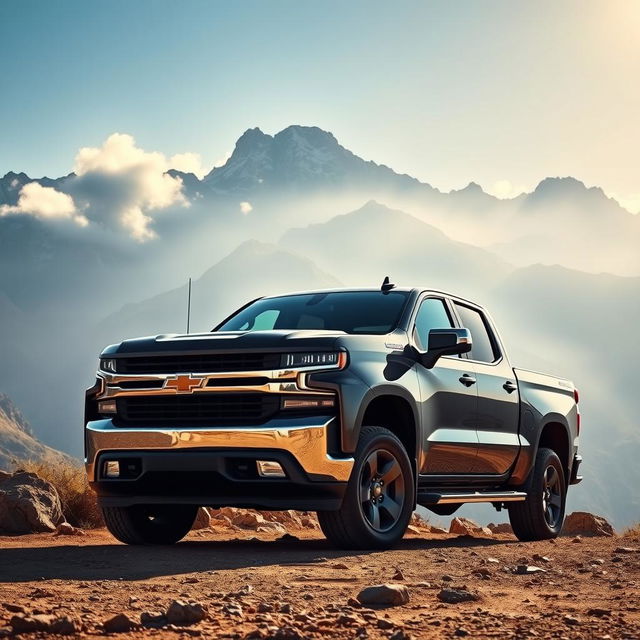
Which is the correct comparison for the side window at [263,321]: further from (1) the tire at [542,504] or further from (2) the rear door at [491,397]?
(1) the tire at [542,504]

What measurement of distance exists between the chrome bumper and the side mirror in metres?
1.33

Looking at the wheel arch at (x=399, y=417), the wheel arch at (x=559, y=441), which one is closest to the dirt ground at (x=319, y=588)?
the wheel arch at (x=399, y=417)

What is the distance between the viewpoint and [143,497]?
7.98 m

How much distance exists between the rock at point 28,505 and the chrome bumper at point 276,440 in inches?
141

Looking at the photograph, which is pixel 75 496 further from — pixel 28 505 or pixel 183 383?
pixel 183 383

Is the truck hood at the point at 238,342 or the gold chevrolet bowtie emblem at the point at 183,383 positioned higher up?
the truck hood at the point at 238,342

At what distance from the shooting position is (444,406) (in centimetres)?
886

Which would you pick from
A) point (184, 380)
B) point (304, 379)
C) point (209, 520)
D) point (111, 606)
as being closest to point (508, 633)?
point (111, 606)

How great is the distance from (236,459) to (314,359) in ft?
2.81

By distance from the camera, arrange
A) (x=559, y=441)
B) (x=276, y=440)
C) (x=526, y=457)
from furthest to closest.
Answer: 1. (x=559, y=441)
2. (x=526, y=457)
3. (x=276, y=440)

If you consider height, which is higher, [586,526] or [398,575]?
[398,575]

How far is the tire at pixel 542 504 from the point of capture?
1047 centimetres

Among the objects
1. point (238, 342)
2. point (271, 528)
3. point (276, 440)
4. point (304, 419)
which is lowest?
point (271, 528)

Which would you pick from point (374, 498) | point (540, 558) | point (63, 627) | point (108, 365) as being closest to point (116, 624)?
point (63, 627)
